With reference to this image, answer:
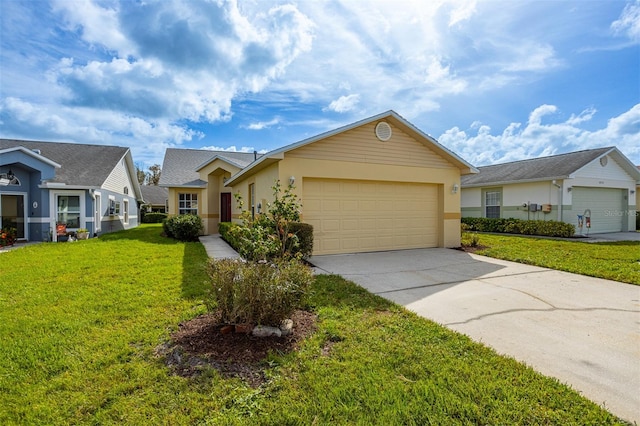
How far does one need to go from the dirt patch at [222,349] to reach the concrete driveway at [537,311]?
2.20 m

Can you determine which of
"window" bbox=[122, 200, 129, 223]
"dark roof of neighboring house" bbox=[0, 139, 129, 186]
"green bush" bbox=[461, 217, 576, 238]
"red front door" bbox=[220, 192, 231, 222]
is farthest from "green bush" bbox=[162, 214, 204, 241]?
"green bush" bbox=[461, 217, 576, 238]

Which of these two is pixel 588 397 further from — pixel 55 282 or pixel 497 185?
pixel 497 185

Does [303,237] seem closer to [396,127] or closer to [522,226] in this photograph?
[396,127]

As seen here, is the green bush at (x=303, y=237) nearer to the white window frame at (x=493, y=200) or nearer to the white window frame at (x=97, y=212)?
the white window frame at (x=97, y=212)

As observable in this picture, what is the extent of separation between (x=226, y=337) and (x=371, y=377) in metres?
1.82

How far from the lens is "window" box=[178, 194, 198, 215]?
58.1 feet

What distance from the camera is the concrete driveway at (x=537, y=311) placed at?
292 centimetres

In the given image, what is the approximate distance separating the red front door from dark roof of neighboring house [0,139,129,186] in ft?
19.1

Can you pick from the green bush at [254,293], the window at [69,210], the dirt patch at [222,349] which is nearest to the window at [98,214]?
the window at [69,210]

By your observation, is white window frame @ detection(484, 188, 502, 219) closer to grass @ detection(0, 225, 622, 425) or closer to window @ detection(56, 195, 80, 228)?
grass @ detection(0, 225, 622, 425)

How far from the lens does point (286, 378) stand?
113 inches

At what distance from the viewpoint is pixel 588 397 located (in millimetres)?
2559

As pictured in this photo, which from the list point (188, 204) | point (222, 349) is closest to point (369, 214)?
point (222, 349)

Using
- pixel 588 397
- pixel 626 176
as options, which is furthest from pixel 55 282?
pixel 626 176
